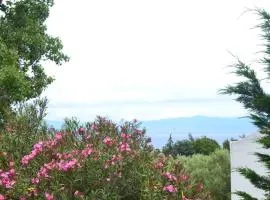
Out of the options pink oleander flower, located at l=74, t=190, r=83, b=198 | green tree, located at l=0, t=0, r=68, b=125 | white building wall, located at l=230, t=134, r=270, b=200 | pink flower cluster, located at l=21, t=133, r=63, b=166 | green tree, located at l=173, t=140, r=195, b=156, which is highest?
green tree, located at l=0, t=0, r=68, b=125

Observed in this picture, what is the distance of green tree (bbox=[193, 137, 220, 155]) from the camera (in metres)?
31.6

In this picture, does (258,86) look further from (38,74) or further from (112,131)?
(38,74)

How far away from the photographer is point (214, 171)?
23.2 metres

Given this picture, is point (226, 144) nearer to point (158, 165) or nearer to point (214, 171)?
point (214, 171)

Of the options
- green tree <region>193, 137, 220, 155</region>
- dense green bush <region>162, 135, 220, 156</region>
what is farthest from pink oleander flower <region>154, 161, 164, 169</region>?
green tree <region>193, 137, 220, 155</region>

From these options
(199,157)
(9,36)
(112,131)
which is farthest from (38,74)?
(112,131)

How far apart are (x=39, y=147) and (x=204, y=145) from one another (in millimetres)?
24134

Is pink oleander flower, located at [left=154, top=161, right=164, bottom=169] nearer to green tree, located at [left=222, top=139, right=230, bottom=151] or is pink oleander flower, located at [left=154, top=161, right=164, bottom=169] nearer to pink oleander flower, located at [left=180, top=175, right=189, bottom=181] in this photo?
pink oleander flower, located at [left=180, top=175, right=189, bottom=181]

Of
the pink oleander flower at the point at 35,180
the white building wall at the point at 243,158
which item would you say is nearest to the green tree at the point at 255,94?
the pink oleander flower at the point at 35,180

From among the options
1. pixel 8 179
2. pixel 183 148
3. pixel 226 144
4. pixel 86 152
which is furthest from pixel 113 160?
pixel 183 148

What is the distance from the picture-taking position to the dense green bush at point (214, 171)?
22172 millimetres

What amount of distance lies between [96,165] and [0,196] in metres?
1.29

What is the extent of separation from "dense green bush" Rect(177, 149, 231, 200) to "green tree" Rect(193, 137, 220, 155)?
22.6ft

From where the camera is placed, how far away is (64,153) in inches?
341
